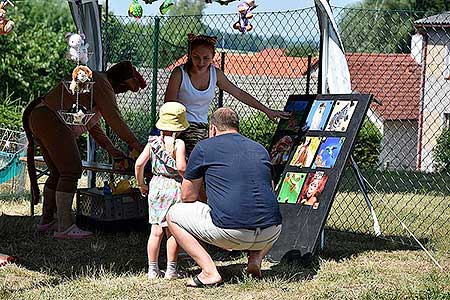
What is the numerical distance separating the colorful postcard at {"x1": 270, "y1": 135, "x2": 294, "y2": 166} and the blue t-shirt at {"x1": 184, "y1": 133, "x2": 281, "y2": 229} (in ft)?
4.15

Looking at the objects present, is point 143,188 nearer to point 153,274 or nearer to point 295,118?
point 153,274

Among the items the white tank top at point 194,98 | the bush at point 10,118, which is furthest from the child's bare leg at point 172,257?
the bush at point 10,118

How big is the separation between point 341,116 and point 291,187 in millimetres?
659

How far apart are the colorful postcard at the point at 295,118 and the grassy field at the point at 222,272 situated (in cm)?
102

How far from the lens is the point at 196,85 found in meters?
6.21

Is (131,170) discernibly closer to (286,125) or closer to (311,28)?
(286,125)

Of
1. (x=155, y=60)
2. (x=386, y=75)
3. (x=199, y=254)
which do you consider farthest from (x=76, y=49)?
(x=386, y=75)

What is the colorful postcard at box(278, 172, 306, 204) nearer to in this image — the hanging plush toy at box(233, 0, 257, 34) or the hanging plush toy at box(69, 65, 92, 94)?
the hanging plush toy at box(233, 0, 257, 34)

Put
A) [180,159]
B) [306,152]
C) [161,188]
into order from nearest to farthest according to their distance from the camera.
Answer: [180,159] < [161,188] < [306,152]

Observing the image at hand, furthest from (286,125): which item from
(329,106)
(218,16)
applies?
(218,16)

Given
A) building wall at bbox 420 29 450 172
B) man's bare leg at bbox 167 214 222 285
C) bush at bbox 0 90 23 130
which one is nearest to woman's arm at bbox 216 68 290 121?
man's bare leg at bbox 167 214 222 285

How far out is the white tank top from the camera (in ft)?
20.2

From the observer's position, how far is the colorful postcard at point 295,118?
255 inches

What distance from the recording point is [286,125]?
6.57 metres
